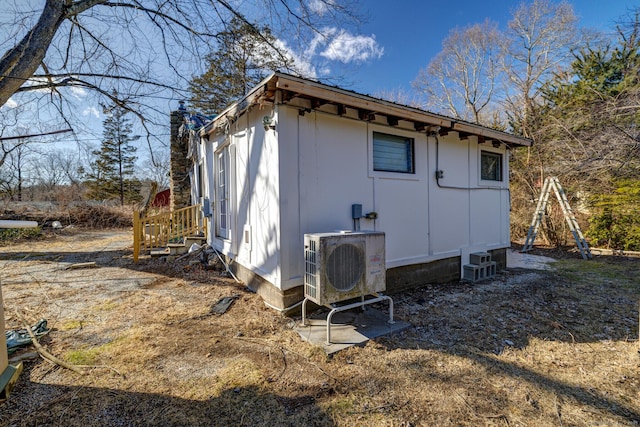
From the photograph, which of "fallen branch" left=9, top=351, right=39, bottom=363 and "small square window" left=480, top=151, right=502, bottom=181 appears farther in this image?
"small square window" left=480, top=151, right=502, bottom=181

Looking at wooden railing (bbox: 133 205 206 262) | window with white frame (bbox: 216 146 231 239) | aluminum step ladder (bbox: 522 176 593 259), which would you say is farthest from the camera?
aluminum step ladder (bbox: 522 176 593 259)

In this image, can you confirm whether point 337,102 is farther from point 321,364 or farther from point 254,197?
point 321,364

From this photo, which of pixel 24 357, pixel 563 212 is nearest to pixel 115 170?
pixel 24 357

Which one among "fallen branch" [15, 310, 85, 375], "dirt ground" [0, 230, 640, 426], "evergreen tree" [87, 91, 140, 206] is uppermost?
"evergreen tree" [87, 91, 140, 206]

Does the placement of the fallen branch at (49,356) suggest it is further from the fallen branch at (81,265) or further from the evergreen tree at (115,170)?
the evergreen tree at (115,170)

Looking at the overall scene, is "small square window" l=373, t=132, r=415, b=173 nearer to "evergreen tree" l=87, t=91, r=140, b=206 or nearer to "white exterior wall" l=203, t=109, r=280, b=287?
"white exterior wall" l=203, t=109, r=280, b=287

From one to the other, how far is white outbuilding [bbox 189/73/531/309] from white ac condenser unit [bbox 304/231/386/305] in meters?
0.50

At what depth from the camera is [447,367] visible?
243cm

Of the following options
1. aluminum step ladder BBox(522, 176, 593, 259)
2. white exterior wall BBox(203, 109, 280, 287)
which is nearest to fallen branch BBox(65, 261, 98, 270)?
white exterior wall BBox(203, 109, 280, 287)

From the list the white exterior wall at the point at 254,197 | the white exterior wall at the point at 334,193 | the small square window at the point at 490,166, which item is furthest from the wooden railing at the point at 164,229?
the small square window at the point at 490,166

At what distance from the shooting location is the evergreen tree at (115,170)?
22312 mm

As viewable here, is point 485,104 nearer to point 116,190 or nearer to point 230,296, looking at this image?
point 230,296

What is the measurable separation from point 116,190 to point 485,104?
26.3 metres

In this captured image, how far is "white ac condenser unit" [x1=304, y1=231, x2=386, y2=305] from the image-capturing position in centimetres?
288
